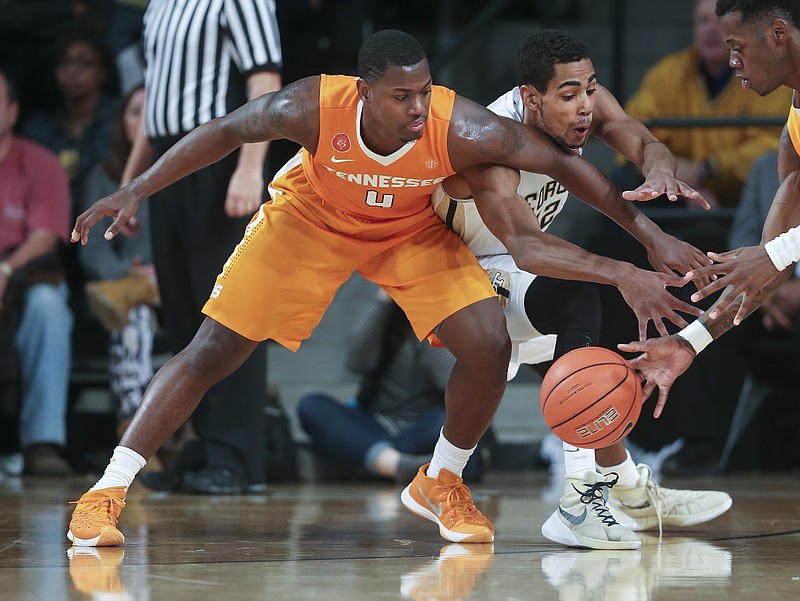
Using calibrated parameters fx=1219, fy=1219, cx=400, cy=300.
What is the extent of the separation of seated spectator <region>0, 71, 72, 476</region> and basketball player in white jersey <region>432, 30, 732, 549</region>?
3.13 metres

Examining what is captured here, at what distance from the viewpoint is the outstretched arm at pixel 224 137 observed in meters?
3.58

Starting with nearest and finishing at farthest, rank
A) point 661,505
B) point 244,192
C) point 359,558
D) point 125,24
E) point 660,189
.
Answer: point 359,558 < point 660,189 < point 661,505 < point 244,192 < point 125,24

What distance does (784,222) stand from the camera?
3.87 metres

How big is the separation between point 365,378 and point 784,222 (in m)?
2.96

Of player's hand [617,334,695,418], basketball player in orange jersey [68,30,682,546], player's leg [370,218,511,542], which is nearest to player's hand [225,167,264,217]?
basketball player in orange jersey [68,30,682,546]

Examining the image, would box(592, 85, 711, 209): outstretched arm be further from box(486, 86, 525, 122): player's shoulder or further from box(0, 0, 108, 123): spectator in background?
box(0, 0, 108, 123): spectator in background

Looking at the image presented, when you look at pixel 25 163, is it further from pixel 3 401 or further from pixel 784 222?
pixel 784 222

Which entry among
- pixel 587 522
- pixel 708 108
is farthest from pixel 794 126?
pixel 708 108

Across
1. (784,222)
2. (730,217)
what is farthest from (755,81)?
(730,217)

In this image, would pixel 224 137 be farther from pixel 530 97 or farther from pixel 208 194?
pixel 208 194

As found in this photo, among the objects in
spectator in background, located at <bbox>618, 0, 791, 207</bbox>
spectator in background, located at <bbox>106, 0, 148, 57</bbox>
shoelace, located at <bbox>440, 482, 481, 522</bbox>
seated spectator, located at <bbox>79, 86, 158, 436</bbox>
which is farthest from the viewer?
spectator in background, located at <bbox>106, 0, 148, 57</bbox>

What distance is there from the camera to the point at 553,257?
134 inches

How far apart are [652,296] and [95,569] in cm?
160

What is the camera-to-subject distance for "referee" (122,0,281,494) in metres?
5.13
